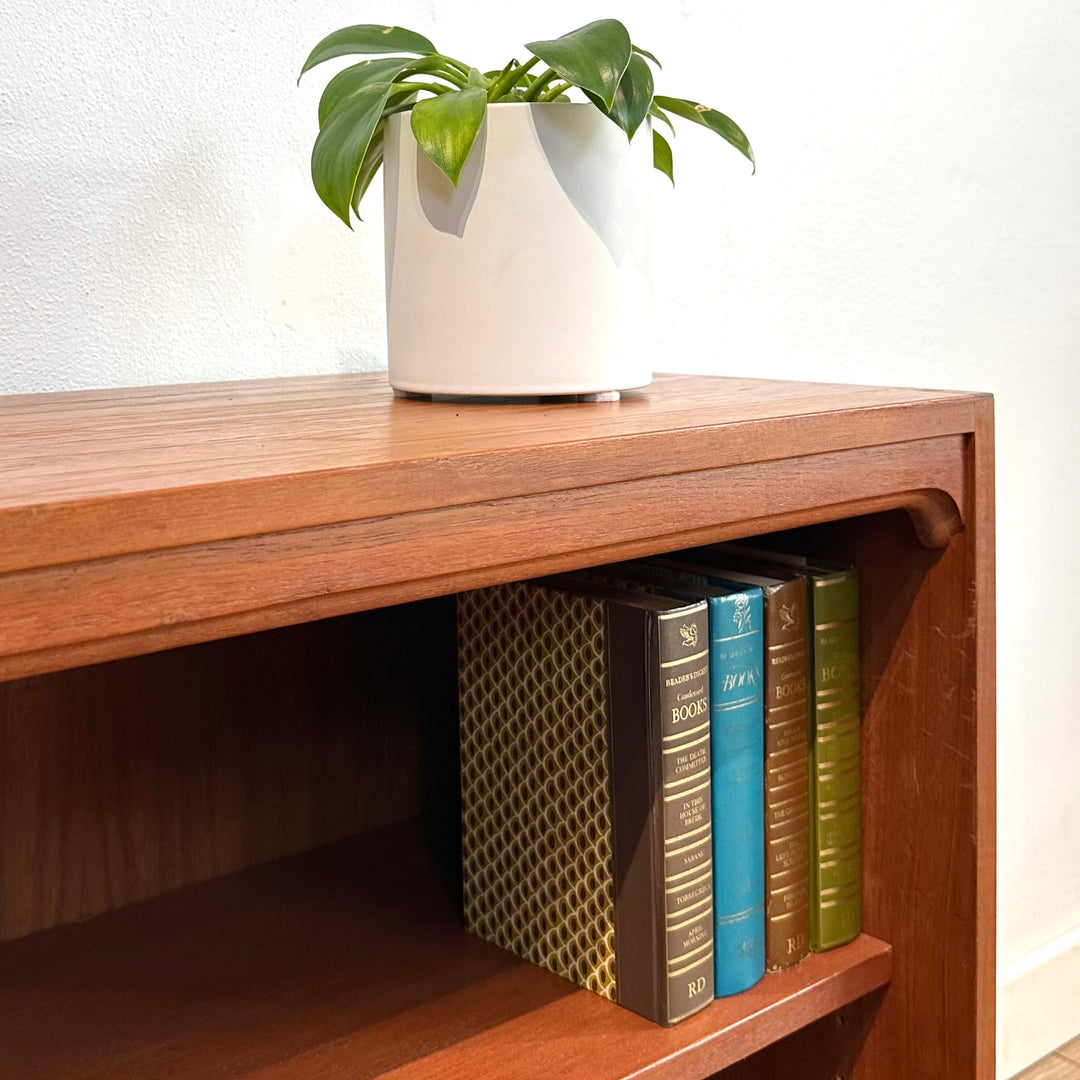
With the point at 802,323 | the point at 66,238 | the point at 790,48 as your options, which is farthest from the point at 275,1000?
the point at 790,48

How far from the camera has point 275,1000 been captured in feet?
2.46

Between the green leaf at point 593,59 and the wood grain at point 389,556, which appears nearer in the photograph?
the wood grain at point 389,556

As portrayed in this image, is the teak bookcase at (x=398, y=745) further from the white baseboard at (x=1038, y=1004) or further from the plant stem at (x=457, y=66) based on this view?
the white baseboard at (x=1038, y=1004)

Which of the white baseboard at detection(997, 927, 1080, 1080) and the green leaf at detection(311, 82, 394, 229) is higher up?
the green leaf at detection(311, 82, 394, 229)

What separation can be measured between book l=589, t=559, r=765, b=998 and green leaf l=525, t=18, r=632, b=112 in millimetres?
297

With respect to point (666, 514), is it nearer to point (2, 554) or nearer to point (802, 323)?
point (2, 554)

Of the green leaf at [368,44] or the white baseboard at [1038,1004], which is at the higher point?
the green leaf at [368,44]

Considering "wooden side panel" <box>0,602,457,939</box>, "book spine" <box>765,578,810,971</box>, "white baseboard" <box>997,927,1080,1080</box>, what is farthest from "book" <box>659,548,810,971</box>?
"white baseboard" <box>997,927,1080,1080</box>

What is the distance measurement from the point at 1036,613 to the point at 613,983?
1.00 meters

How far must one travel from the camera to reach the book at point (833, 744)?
0.83m

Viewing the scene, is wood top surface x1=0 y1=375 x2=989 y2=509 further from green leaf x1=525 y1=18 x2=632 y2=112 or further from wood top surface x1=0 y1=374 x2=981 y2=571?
green leaf x1=525 y1=18 x2=632 y2=112

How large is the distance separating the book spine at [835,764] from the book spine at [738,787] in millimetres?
61

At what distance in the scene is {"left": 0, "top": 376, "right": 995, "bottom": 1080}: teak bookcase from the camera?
53 centimetres

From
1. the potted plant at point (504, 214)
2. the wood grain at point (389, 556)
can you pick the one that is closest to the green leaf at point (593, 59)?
the potted plant at point (504, 214)
